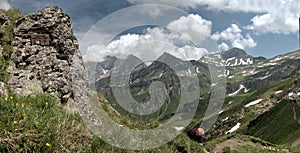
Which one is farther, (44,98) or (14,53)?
(14,53)

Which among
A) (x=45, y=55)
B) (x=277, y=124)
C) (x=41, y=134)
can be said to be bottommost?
(x=277, y=124)

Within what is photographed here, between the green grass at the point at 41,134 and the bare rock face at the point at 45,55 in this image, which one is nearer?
the green grass at the point at 41,134

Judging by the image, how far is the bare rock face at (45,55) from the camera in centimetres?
1552

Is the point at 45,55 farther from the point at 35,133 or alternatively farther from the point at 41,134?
the point at 41,134

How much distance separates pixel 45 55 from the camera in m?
17.2

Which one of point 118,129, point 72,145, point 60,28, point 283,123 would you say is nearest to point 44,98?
point 118,129

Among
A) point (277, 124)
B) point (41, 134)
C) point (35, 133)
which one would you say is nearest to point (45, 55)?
Result: point (35, 133)

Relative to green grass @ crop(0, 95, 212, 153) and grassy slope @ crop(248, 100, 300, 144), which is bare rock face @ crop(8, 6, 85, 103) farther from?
grassy slope @ crop(248, 100, 300, 144)

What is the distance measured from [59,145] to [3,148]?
1220 mm

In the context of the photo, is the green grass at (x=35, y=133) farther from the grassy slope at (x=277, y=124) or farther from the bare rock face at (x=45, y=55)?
the grassy slope at (x=277, y=124)

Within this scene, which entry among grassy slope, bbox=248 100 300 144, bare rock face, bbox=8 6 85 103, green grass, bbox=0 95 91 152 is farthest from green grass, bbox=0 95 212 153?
grassy slope, bbox=248 100 300 144

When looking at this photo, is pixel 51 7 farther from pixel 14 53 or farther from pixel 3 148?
pixel 3 148

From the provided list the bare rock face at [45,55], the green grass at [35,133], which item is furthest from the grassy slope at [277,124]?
the green grass at [35,133]

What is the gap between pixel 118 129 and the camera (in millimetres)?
9172
